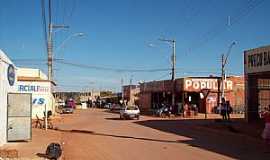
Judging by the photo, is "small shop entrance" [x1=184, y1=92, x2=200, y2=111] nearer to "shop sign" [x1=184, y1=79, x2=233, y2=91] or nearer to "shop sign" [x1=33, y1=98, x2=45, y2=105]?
"shop sign" [x1=184, y1=79, x2=233, y2=91]

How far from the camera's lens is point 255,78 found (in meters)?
37.8

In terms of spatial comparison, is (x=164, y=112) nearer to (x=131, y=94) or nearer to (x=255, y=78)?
(x=255, y=78)

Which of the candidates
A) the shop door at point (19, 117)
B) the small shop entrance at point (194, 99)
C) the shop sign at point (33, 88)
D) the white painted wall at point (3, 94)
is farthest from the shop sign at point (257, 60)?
the small shop entrance at point (194, 99)

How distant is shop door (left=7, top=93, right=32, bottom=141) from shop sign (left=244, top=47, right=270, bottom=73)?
56.8 ft

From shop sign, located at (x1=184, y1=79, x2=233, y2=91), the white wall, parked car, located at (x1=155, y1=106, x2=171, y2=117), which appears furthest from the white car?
shop sign, located at (x1=184, y1=79, x2=233, y2=91)

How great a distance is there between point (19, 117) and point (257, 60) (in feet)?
62.2

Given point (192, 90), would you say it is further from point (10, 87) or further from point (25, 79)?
point (10, 87)

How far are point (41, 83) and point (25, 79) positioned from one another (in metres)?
1.52

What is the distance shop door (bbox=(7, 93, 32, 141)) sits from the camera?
22.0 m

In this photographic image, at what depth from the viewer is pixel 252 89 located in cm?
3747

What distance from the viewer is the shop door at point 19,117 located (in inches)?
864

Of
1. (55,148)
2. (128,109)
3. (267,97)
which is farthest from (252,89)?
(55,148)

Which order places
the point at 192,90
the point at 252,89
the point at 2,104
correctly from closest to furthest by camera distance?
the point at 2,104 < the point at 252,89 < the point at 192,90

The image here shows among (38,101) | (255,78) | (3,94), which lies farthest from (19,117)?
(38,101)
